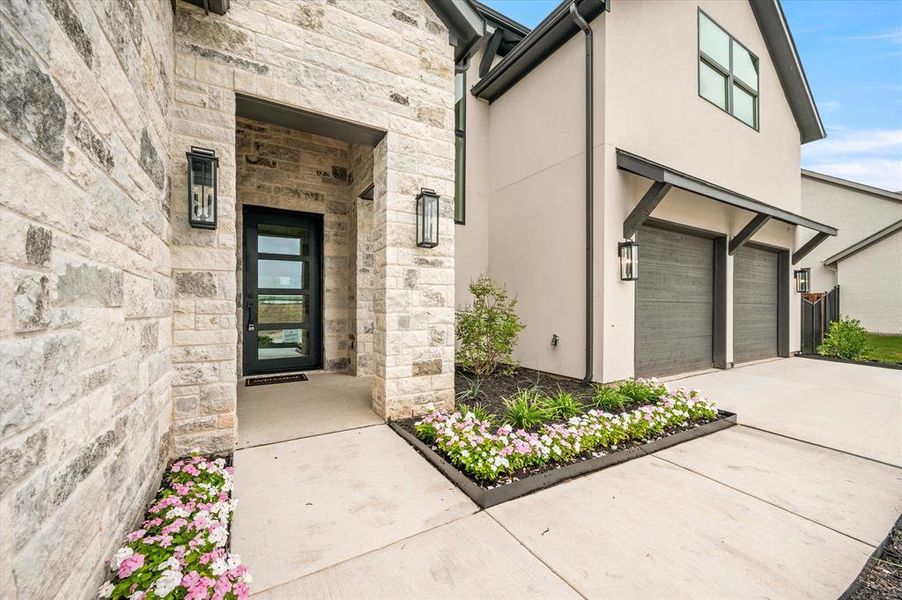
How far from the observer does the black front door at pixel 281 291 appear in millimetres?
4672

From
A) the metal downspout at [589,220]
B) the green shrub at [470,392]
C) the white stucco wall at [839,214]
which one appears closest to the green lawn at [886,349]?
the white stucco wall at [839,214]

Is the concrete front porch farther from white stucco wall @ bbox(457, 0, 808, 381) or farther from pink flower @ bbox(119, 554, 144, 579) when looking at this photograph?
white stucco wall @ bbox(457, 0, 808, 381)

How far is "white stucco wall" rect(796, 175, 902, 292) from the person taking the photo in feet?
35.4

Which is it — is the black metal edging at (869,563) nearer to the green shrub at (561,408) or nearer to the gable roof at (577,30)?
the green shrub at (561,408)

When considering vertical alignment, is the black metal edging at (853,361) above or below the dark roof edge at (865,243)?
below

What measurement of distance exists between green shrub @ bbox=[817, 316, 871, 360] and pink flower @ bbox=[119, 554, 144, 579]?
1022cm

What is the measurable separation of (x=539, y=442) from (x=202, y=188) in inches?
111

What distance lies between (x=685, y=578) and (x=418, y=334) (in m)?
2.37

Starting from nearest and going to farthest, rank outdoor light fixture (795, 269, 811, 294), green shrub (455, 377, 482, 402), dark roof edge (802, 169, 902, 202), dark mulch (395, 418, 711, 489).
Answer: dark mulch (395, 418, 711, 489) < green shrub (455, 377, 482, 402) < outdoor light fixture (795, 269, 811, 294) < dark roof edge (802, 169, 902, 202)

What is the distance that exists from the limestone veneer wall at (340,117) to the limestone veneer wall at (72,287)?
2.10 feet

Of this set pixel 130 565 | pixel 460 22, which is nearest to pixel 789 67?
pixel 460 22

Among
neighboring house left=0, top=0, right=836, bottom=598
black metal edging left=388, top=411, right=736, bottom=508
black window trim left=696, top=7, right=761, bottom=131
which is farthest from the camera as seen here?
black window trim left=696, top=7, right=761, bottom=131

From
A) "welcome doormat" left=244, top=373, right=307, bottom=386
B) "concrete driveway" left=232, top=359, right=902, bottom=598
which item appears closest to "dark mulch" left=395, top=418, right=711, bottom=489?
"concrete driveway" left=232, top=359, right=902, bottom=598

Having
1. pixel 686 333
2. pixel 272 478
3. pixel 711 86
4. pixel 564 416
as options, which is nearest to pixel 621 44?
pixel 711 86
